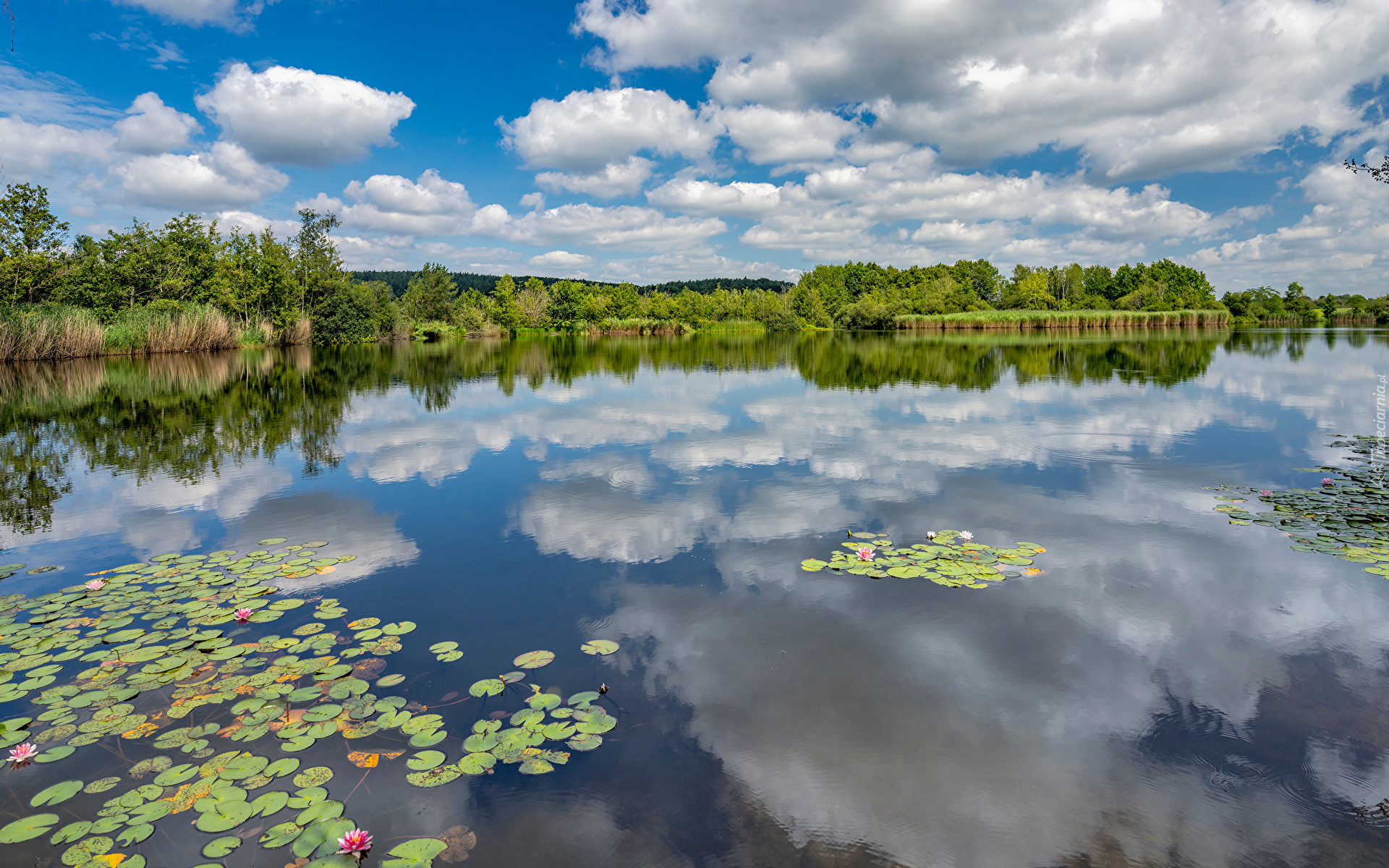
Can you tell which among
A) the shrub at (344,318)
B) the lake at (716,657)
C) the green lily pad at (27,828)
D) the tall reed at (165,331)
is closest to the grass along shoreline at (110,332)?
the tall reed at (165,331)

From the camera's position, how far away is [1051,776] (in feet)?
10.7

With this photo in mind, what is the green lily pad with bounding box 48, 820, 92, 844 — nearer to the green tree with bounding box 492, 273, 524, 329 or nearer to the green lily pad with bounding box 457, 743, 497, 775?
the green lily pad with bounding box 457, 743, 497, 775

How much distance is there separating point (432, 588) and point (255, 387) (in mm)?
19539

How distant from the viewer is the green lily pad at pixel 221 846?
2768 millimetres

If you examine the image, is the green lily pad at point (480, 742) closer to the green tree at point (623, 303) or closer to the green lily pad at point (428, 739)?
the green lily pad at point (428, 739)

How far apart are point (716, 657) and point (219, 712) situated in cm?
296

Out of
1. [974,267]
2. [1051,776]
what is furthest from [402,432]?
[974,267]

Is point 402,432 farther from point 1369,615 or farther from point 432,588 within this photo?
point 1369,615

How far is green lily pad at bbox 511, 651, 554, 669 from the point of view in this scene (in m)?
4.28

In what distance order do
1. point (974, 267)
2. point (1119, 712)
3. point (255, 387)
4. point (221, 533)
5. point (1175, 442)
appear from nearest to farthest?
point (1119, 712) → point (221, 533) → point (1175, 442) → point (255, 387) → point (974, 267)

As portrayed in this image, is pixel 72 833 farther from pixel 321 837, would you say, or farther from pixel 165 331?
pixel 165 331

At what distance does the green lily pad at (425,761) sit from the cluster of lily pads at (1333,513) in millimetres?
7588

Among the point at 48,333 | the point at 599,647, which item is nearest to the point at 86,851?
the point at 599,647

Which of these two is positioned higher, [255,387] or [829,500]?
[255,387]
